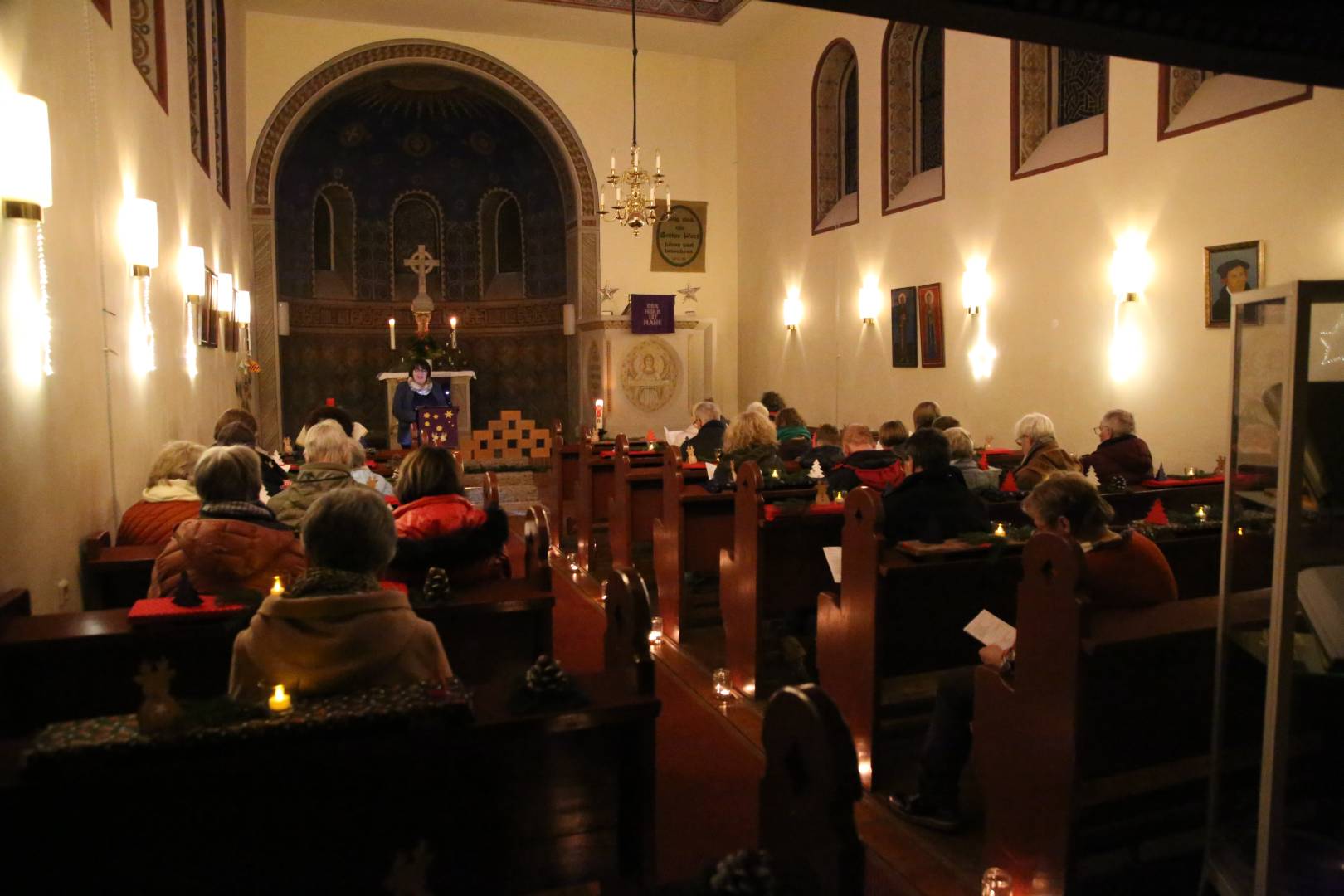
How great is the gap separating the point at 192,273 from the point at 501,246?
9.21m

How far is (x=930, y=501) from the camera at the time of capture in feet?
12.8

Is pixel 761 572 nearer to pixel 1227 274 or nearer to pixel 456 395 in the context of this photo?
pixel 1227 274

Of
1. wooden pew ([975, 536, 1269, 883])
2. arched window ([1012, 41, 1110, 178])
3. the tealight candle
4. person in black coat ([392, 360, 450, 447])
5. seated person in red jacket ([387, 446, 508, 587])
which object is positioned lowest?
wooden pew ([975, 536, 1269, 883])

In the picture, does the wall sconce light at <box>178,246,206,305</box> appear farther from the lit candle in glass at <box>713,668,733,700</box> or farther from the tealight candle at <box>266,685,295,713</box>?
the tealight candle at <box>266,685,295,713</box>

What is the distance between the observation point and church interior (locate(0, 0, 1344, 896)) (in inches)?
70.8

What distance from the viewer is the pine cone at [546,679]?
82.0 inches

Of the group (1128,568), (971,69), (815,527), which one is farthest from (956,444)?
(971,69)

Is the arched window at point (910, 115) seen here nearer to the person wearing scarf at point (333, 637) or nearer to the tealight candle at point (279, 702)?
the person wearing scarf at point (333, 637)

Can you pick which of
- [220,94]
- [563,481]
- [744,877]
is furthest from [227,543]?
[220,94]

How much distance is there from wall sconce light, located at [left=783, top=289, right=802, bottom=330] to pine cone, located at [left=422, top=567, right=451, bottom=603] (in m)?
10.2

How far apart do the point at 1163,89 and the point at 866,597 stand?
594cm

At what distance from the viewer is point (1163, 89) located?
731 cm

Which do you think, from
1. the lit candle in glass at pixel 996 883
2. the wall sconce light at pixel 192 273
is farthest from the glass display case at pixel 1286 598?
the wall sconce light at pixel 192 273

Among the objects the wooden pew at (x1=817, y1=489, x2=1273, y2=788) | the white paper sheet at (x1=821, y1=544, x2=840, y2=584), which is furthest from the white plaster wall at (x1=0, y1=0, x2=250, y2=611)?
the white paper sheet at (x1=821, y1=544, x2=840, y2=584)
